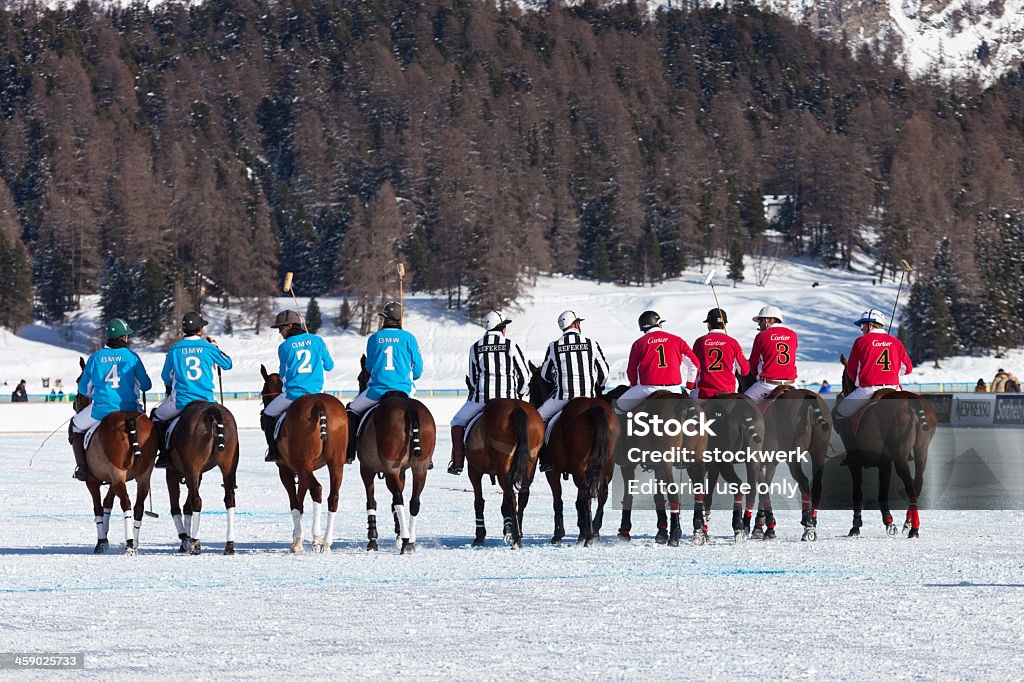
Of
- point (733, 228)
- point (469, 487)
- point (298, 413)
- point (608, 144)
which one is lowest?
point (469, 487)

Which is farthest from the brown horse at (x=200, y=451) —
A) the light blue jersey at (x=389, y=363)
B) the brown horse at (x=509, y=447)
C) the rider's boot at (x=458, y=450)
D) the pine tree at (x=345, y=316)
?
the pine tree at (x=345, y=316)

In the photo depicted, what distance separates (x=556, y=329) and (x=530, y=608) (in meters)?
80.2

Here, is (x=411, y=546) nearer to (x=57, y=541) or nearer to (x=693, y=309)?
(x=57, y=541)

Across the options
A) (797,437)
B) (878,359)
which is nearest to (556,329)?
(878,359)

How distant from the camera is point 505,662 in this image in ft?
23.8

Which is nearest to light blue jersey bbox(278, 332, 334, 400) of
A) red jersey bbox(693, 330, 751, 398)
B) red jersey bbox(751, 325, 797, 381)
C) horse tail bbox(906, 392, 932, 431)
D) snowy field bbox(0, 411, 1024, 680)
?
snowy field bbox(0, 411, 1024, 680)

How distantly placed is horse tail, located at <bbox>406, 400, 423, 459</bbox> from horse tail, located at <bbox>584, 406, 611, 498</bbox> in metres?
1.44

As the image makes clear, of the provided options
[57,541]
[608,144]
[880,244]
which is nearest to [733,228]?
[880,244]

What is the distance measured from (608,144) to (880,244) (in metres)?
36.3

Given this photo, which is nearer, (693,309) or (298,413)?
(298,413)

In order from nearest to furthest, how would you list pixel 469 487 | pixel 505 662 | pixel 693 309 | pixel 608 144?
pixel 505 662 < pixel 469 487 < pixel 693 309 < pixel 608 144

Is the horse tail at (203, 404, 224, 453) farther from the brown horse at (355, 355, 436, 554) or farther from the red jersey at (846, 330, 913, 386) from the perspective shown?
the red jersey at (846, 330, 913, 386)

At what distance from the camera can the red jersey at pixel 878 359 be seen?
519 inches

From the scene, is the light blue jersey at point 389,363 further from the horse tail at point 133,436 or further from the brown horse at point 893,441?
the brown horse at point 893,441
